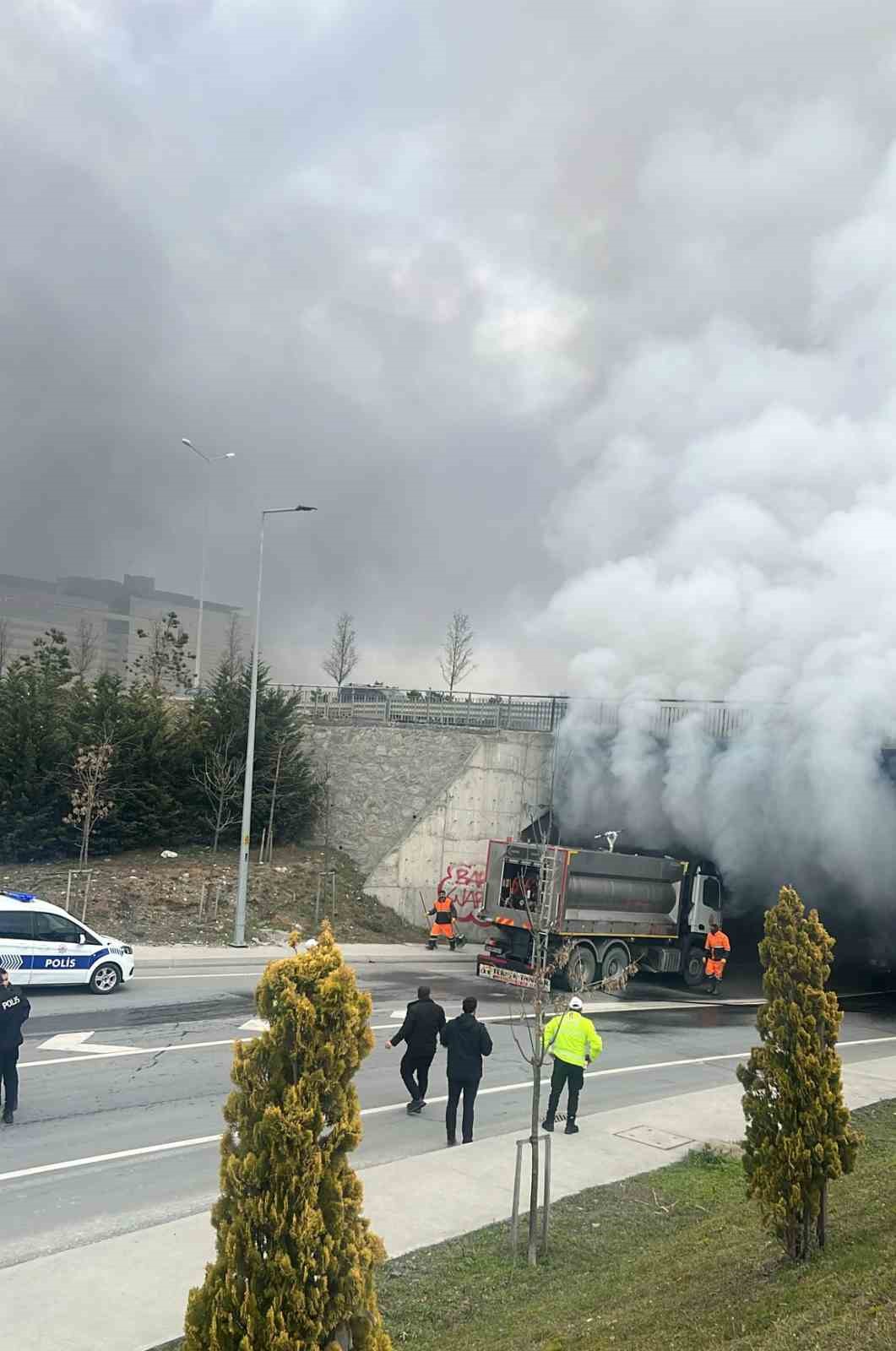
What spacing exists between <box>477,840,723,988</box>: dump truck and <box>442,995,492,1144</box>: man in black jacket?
8491 mm

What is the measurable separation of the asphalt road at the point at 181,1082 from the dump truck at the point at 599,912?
3.29 feet

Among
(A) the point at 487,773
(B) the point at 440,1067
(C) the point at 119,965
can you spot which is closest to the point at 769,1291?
(B) the point at 440,1067

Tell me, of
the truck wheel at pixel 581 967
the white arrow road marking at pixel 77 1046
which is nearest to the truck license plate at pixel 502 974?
the truck wheel at pixel 581 967

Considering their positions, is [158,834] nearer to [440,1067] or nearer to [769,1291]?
[440,1067]

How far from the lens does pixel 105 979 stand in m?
17.8

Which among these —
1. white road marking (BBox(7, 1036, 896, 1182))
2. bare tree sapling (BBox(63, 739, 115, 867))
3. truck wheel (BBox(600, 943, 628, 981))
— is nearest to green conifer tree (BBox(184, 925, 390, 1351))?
white road marking (BBox(7, 1036, 896, 1182))

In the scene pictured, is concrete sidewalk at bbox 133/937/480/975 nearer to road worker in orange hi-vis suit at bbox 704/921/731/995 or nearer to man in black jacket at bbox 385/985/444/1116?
road worker in orange hi-vis suit at bbox 704/921/731/995

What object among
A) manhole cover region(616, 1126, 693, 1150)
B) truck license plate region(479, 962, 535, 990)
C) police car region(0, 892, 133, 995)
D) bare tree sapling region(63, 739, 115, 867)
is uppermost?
Result: bare tree sapling region(63, 739, 115, 867)

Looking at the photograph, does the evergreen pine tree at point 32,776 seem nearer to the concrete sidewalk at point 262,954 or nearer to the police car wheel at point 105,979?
the concrete sidewalk at point 262,954

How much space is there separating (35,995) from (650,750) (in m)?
15.2

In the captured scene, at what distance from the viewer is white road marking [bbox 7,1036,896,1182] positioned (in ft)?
31.0

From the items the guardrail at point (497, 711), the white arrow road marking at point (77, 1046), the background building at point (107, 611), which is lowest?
the white arrow road marking at point (77, 1046)

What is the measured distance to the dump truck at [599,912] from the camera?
67.6 ft

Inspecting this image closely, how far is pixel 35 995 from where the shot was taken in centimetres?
1736
